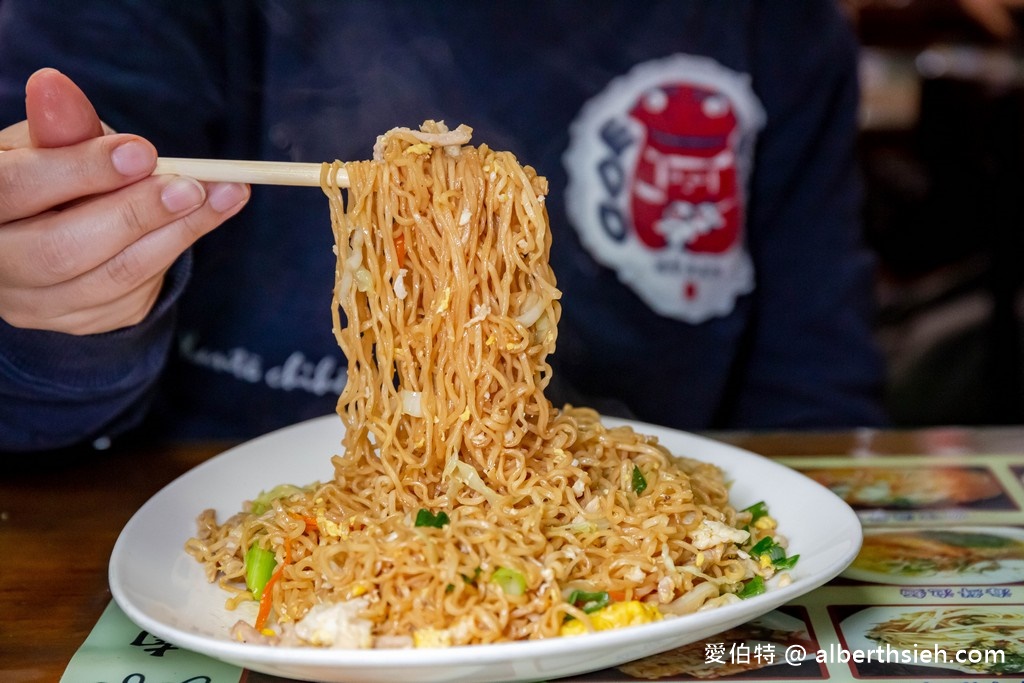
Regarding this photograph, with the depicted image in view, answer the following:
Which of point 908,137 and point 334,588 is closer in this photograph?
point 334,588

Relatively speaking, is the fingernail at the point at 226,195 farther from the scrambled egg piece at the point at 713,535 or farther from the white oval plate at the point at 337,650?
the scrambled egg piece at the point at 713,535

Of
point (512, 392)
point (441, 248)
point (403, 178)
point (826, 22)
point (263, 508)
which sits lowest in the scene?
point (263, 508)

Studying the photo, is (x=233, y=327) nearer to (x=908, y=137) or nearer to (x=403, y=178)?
(x=403, y=178)

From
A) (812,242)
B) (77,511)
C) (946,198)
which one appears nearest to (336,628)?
(77,511)

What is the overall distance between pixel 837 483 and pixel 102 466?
5.75ft

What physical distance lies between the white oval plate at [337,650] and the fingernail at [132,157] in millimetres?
631

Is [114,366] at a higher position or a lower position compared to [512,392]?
lower

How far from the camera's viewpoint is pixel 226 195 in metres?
1.65

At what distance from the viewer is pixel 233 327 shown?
9.50 feet

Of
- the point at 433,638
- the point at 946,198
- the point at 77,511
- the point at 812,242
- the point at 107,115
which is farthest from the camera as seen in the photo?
the point at 946,198

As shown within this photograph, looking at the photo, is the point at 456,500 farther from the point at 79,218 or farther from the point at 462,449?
the point at 79,218

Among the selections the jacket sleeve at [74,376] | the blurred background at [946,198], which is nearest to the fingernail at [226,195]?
the jacket sleeve at [74,376]

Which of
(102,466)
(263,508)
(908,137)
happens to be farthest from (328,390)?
(908,137)

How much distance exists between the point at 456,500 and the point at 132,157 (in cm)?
81
